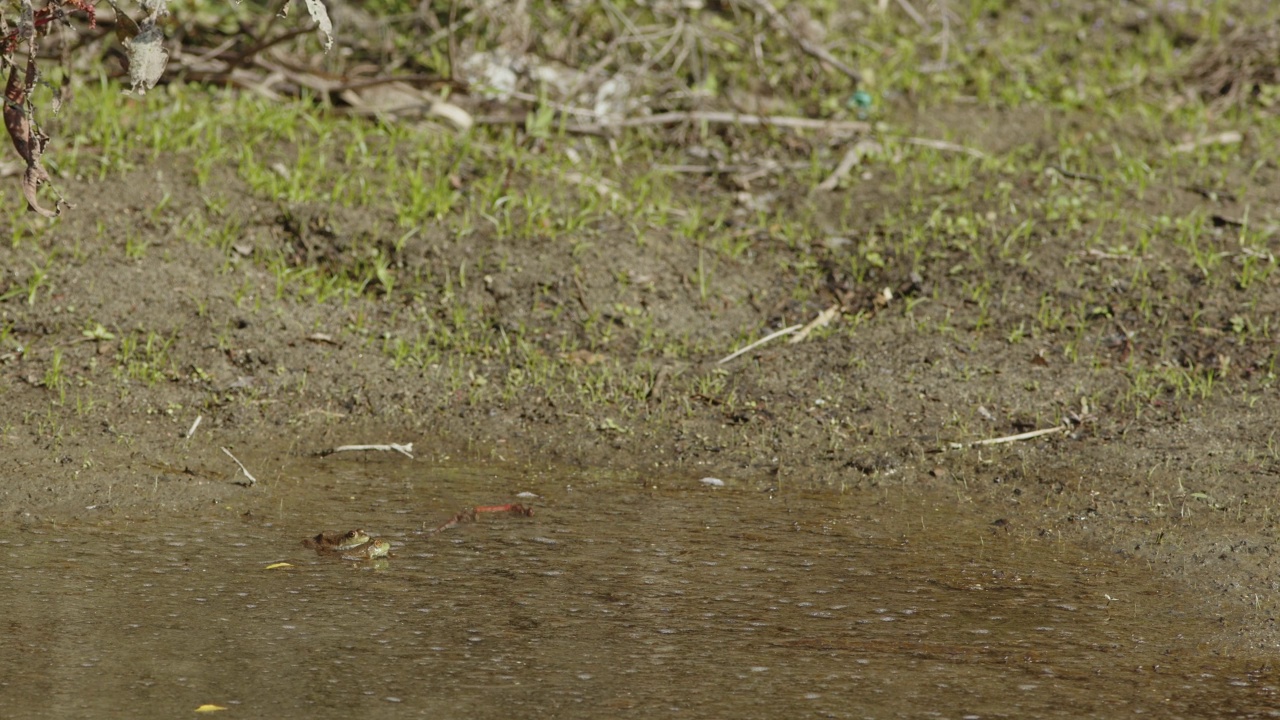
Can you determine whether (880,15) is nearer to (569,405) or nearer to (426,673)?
(569,405)

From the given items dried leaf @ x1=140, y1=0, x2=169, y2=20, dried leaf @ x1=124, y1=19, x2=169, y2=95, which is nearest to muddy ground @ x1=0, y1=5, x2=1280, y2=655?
dried leaf @ x1=124, y1=19, x2=169, y2=95

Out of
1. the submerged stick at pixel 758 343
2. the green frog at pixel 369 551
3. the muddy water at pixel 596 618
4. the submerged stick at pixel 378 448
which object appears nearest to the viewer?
the muddy water at pixel 596 618

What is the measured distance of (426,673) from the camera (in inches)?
109

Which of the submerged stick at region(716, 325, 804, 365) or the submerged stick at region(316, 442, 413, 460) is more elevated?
the submerged stick at region(716, 325, 804, 365)

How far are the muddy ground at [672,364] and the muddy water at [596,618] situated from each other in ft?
0.91

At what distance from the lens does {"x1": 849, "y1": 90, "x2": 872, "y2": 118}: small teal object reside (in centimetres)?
684

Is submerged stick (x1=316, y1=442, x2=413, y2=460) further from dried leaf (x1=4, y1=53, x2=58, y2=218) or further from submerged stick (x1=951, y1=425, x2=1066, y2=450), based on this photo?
submerged stick (x1=951, y1=425, x2=1066, y2=450)

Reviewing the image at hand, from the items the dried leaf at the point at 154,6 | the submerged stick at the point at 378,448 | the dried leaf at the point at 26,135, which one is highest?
the dried leaf at the point at 154,6

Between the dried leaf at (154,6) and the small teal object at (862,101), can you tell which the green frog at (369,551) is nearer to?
the dried leaf at (154,6)

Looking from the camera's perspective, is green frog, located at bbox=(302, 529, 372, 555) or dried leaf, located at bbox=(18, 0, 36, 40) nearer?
dried leaf, located at bbox=(18, 0, 36, 40)

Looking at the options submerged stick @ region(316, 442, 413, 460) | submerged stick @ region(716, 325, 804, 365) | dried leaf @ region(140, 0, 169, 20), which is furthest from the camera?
submerged stick @ region(716, 325, 804, 365)

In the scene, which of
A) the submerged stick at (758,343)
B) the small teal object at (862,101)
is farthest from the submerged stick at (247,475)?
the small teal object at (862,101)

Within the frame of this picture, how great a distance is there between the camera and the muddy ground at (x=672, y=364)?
402 cm

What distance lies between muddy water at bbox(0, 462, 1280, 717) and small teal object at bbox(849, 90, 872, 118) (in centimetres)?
336
